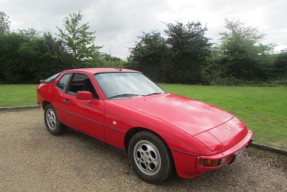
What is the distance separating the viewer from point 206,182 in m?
2.85

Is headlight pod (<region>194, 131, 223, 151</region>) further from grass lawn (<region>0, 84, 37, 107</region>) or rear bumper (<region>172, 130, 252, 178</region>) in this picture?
grass lawn (<region>0, 84, 37, 107</region>)

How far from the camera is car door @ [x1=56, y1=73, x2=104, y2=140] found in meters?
3.30

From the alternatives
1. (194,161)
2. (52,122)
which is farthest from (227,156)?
(52,122)

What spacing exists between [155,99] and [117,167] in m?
1.23

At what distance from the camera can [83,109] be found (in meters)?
3.55

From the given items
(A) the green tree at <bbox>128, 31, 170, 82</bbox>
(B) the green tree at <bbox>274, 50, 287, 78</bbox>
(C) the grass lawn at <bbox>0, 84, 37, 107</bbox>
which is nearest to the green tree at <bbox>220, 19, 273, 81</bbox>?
(B) the green tree at <bbox>274, 50, 287, 78</bbox>

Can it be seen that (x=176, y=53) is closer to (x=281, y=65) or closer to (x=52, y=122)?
(x=281, y=65)

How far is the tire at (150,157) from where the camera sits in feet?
8.37

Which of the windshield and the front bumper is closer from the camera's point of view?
the front bumper

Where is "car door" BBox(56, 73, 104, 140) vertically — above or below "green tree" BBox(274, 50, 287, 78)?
below

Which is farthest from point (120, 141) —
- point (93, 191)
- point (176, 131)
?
point (176, 131)

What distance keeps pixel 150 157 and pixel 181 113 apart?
74cm

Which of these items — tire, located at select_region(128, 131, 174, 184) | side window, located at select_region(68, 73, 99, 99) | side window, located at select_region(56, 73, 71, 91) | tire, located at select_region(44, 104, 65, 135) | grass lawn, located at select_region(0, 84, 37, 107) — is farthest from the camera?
grass lawn, located at select_region(0, 84, 37, 107)

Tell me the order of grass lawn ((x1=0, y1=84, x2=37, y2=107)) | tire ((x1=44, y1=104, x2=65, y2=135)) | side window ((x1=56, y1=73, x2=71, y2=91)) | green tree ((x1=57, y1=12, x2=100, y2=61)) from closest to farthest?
side window ((x1=56, y1=73, x2=71, y2=91)) < tire ((x1=44, y1=104, x2=65, y2=135)) < grass lawn ((x1=0, y1=84, x2=37, y2=107)) < green tree ((x1=57, y1=12, x2=100, y2=61))
